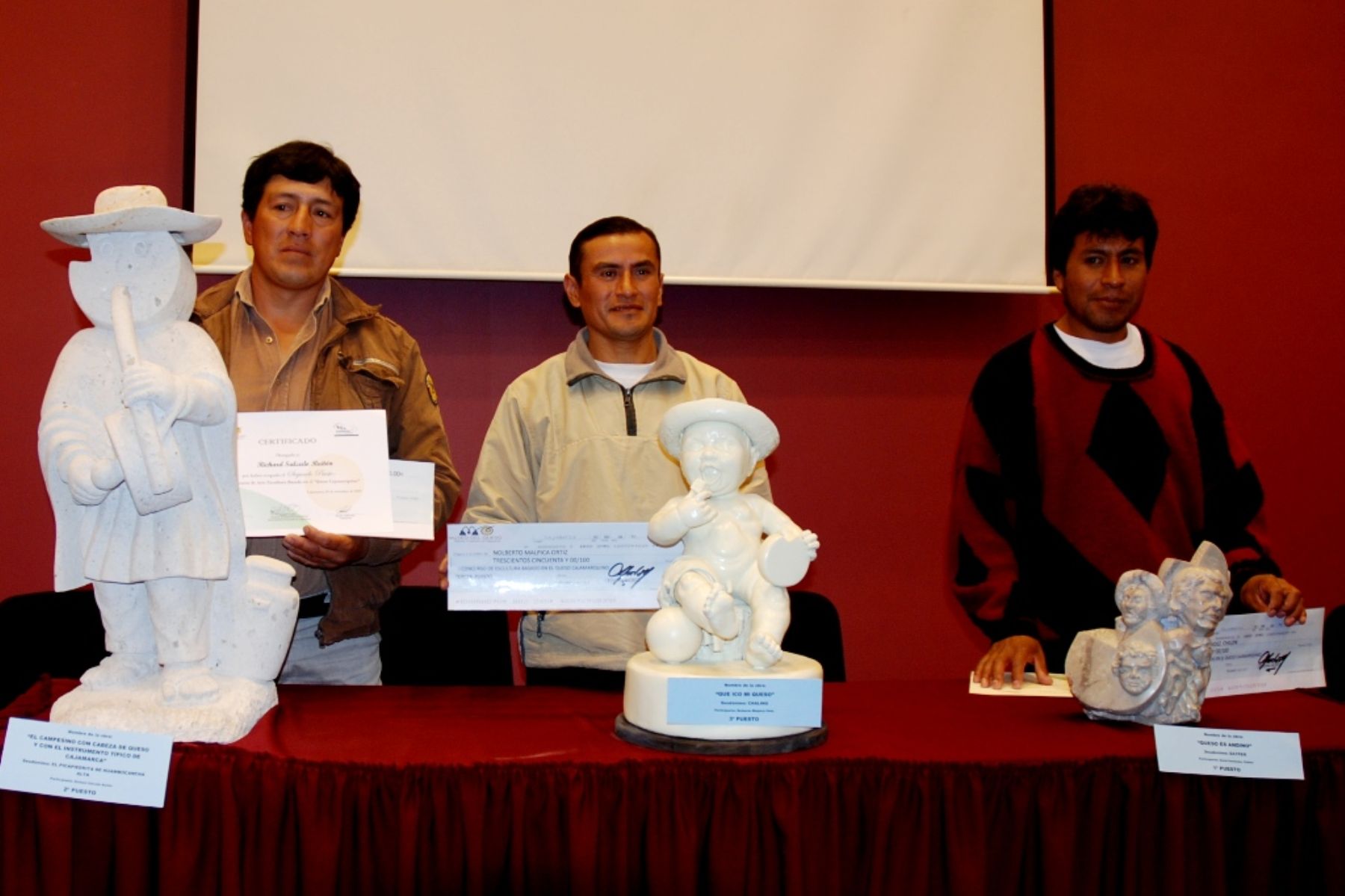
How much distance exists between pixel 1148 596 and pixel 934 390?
1774mm

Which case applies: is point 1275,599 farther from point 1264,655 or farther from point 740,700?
point 740,700

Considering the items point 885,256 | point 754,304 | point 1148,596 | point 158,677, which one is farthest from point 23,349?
point 1148,596

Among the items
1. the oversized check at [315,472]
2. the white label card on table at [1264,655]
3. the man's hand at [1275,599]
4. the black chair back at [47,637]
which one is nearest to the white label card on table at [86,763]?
the oversized check at [315,472]

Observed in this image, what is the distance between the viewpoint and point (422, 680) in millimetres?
2477

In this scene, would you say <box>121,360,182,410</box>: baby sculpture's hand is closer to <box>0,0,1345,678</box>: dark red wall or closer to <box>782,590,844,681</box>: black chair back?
<box>782,590,844,681</box>: black chair back

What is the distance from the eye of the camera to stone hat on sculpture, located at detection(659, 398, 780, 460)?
69.2 inches

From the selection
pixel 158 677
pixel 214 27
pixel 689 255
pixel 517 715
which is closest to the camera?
pixel 158 677

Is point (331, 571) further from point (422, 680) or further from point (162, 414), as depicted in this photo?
point (162, 414)

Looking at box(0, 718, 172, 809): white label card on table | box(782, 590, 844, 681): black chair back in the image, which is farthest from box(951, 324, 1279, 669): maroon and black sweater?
box(0, 718, 172, 809): white label card on table

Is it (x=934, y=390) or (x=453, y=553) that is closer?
(x=453, y=553)

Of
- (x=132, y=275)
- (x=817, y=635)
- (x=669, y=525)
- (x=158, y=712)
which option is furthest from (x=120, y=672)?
(x=817, y=635)

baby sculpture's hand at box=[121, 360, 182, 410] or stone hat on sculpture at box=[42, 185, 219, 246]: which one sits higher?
stone hat on sculpture at box=[42, 185, 219, 246]

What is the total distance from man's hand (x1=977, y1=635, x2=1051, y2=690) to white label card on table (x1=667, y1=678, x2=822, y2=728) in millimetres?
579

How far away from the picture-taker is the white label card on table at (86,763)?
58.6 inches
